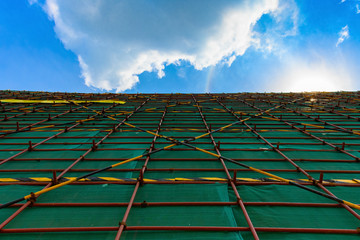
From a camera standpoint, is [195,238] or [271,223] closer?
[195,238]

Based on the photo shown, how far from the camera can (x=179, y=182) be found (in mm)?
5258

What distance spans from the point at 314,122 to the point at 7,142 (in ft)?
53.9

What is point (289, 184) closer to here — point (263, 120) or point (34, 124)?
point (263, 120)

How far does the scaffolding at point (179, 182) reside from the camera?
3.94 meters

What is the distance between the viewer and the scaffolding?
3939mm

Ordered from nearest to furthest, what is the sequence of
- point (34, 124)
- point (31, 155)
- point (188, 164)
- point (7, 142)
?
point (188, 164) → point (31, 155) → point (7, 142) → point (34, 124)

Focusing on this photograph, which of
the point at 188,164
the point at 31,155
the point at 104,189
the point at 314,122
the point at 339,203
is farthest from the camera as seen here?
the point at 314,122

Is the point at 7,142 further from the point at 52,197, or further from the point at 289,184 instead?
the point at 289,184

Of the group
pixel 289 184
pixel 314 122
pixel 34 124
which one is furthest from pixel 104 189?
pixel 314 122

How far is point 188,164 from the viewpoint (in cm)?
636

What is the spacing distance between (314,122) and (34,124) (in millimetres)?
16616

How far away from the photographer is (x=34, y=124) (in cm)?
978

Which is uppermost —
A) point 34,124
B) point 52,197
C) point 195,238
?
point 34,124

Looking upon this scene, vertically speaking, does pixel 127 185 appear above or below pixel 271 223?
above
